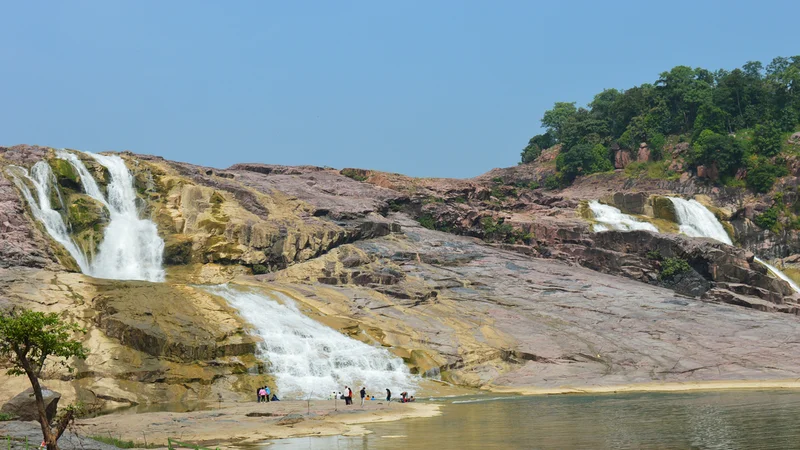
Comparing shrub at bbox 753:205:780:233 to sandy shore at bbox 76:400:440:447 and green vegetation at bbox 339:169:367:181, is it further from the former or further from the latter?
sandy shore at bbox 76:400:440:447

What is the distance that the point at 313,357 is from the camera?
47.5m

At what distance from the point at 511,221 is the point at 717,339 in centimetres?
3262

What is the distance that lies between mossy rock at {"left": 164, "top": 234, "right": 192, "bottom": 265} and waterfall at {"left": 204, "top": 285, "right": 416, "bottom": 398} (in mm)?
12648

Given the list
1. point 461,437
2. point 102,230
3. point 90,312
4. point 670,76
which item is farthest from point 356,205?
point 670,76

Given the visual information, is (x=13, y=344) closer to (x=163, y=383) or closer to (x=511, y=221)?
(x=163, y=383)

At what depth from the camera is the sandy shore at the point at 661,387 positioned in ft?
152

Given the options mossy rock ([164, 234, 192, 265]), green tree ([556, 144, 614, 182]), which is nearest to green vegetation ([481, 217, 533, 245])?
mossy rock ([164, 234, 192, 265])

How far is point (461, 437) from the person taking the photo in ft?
90.0

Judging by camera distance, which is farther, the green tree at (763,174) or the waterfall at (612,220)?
the green tree at (763,174)

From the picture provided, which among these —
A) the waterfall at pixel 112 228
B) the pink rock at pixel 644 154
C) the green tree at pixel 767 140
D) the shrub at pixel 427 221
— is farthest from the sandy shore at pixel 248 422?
the pink rock at pixel 644 154

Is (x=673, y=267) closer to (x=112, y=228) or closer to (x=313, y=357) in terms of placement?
(x=313, y=357)

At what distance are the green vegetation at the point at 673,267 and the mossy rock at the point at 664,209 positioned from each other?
12.7m

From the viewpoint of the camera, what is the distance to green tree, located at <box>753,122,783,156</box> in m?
102

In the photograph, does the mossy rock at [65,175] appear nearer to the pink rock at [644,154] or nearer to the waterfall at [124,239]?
the waterfall at [124,239]
